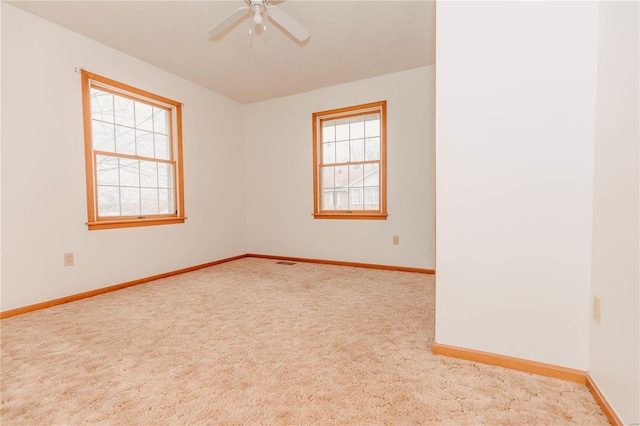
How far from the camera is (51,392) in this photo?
1.42 m

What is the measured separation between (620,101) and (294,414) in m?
1.79

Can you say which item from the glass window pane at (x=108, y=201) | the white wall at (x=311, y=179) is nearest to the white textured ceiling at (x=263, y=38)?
the white wall at (x=311, y=179)

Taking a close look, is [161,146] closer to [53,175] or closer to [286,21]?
[53,175]

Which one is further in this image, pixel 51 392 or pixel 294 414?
pixel 51 392

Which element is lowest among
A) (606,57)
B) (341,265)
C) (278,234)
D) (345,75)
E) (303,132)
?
(341,265)

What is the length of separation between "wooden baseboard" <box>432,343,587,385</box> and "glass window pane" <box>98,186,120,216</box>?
11.0 feet

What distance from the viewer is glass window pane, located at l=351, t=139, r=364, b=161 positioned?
4277 mm

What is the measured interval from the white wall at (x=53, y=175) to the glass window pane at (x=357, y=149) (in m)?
2.38

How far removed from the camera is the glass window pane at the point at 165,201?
3832mm

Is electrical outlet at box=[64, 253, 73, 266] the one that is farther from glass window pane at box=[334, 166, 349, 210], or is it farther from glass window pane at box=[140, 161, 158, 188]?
glass window pane at box=[334, 166, 349, 210]

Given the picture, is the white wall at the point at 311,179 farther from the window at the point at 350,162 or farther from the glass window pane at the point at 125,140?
the glass window pane at the point at 125,140

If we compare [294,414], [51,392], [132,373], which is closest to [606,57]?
[294,414]

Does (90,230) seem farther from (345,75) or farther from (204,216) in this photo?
(345,75)

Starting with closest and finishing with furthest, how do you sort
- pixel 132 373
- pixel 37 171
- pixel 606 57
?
pixel 606 57, pixel 132 373, pixel 37 171
